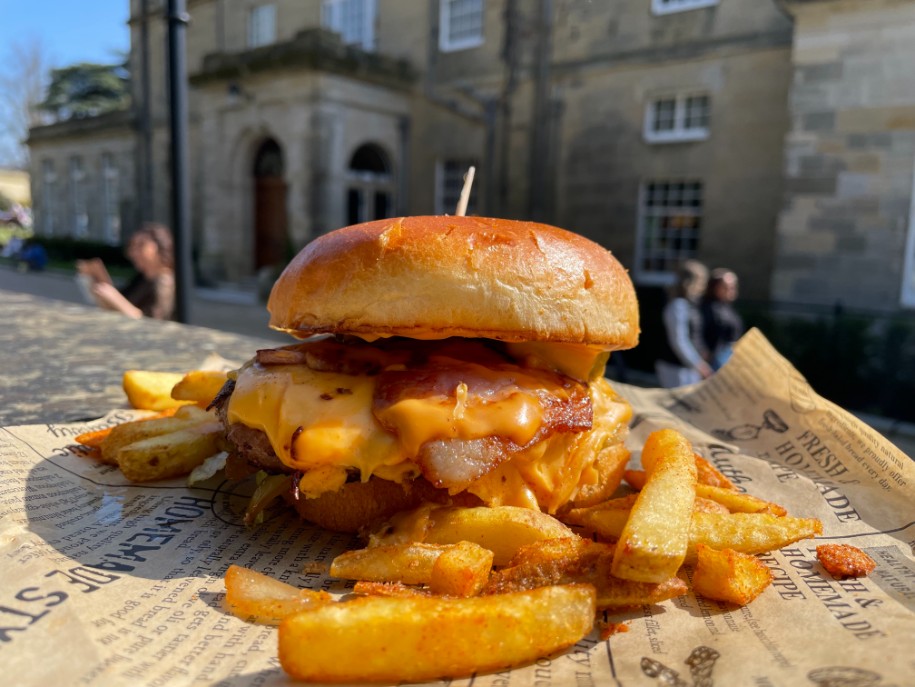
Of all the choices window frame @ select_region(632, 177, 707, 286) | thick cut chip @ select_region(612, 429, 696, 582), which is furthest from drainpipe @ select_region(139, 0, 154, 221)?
thick cut chip @ select_region(612, 429, 696, 582)

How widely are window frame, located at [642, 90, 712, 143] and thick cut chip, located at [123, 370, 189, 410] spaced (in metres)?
12.0

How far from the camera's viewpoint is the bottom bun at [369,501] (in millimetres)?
1777

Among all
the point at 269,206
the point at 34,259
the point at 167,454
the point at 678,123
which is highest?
the point at 678,123

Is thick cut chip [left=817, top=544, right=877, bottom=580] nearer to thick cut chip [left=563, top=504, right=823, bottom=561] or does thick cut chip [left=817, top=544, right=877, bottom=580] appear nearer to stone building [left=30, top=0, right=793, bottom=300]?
thick cut chip [left=563, top=504, right=823, bottom=561]

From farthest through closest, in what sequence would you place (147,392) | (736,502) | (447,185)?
(447,185) < (147,392) < (736,502)

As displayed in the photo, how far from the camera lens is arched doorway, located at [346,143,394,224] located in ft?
55.1

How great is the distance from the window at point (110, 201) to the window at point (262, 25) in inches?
338

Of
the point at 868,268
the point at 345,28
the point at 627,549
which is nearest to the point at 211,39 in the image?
the point at 345,28

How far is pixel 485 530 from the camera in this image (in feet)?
5.45

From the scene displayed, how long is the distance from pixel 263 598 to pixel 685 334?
5.59 m

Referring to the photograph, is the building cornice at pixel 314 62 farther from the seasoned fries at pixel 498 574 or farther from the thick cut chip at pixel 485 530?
the thick cut chip at pixel 485 530

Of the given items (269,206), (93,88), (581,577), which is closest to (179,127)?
(581,577)

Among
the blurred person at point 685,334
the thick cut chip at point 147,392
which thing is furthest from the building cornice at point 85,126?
the thick cut chip at point 147,392

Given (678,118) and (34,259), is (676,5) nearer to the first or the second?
(678,118)
